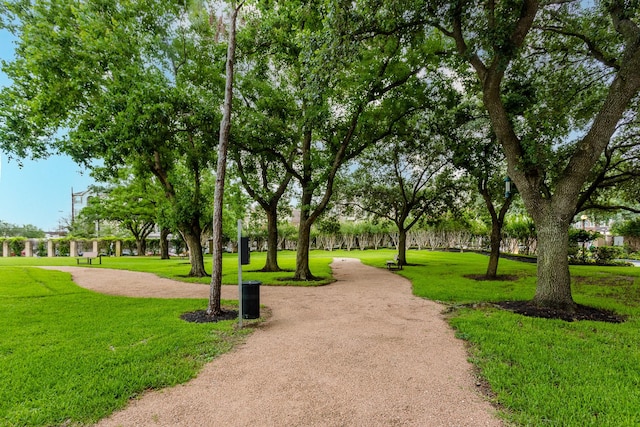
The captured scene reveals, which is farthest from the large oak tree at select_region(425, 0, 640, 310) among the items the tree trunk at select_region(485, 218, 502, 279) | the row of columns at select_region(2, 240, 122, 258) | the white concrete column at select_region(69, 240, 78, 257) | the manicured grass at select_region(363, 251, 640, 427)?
the white concrete column at select_region(69, 240, 78, 257)

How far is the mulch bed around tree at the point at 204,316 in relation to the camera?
21.6 ft

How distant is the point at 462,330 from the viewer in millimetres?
5762

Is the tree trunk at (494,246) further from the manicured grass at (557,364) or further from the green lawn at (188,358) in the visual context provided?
the manicured grass at (557,364)

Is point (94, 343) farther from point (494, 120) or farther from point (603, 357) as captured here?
point (494, 120)

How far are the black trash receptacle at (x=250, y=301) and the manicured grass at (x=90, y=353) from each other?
1.36ft

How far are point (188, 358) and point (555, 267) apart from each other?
794 cm

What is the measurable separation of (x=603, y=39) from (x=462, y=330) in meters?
9.06

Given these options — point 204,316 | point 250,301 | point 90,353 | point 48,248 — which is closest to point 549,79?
point 250,301

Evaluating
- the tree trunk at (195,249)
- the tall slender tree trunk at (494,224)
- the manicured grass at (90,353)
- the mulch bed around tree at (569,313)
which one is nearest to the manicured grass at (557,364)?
the mulch bed around tree at (569,313)

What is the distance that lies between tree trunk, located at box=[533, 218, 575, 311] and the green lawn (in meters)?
0.93

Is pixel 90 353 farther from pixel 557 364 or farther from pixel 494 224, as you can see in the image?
pixel 494 224

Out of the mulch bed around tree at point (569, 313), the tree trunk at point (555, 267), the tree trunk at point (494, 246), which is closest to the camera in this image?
the mulch bed around tree at point (569, 313)

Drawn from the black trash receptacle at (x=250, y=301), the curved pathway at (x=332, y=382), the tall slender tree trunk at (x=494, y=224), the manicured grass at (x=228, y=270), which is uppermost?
the tall slender tree trunk at (x=494, y=224)

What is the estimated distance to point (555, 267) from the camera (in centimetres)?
711
